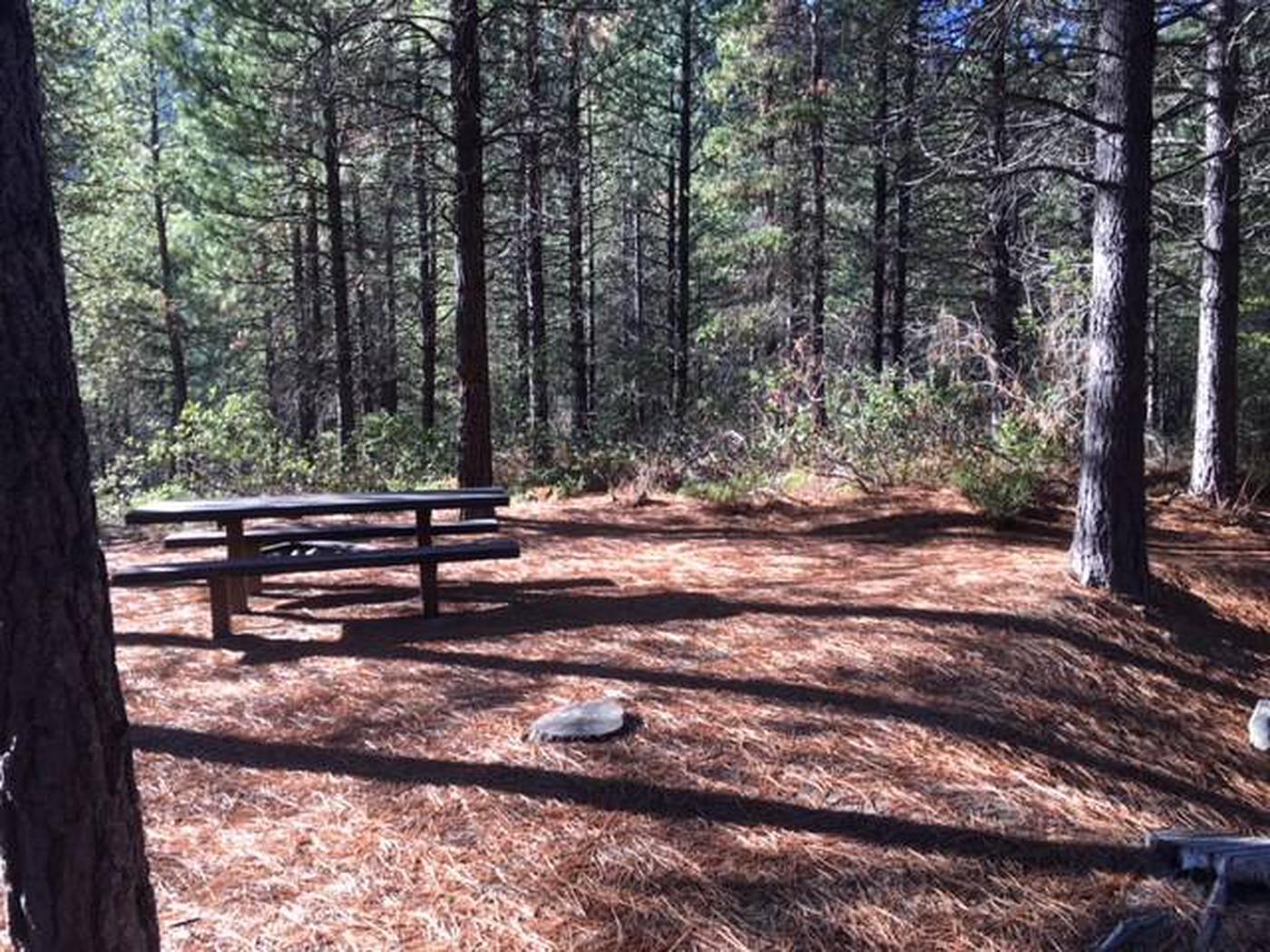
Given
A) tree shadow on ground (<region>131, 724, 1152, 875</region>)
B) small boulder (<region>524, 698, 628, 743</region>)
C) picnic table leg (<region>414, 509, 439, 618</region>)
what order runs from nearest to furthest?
tree shadow on ground (<region>131, 724, 1152, 875</region>)
small boulder (<region>524, 698, 628, 743</region>)
picnic table leg (<region>414, 509, 439, 618</region>)

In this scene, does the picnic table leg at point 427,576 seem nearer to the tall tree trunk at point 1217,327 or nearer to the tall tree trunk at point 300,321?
the tall tree trunk at point 1217,327

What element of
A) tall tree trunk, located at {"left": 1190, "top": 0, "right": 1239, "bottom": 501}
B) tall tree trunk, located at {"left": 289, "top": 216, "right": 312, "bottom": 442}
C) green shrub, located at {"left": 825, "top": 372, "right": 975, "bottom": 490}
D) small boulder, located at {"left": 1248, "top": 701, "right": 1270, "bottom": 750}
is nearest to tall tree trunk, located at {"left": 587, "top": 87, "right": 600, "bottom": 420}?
tall tree trunk, located at {"left": 289, "top": 216, "right": 312, "bottom": 442}

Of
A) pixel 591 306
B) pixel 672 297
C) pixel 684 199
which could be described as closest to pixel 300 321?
pixel 591 306

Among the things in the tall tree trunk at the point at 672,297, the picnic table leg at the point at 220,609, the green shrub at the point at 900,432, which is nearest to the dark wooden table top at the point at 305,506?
the picnic table leg at the point at 220,609

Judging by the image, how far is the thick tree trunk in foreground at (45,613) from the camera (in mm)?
1836

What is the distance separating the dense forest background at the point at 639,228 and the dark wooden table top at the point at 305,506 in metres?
3.47

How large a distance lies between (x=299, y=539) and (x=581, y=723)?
9.32ft

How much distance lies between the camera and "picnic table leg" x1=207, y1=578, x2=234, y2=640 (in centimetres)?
511

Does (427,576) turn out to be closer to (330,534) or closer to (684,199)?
(330,534)

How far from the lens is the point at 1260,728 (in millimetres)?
4539

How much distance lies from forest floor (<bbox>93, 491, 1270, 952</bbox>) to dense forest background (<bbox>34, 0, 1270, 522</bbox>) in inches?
110

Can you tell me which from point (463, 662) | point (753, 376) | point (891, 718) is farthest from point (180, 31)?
point (891, 718)

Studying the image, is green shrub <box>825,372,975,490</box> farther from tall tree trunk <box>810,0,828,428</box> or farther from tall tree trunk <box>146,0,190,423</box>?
tall tree trunk <box>146,0,190,423</box>

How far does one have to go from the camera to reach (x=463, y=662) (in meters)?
4.71
